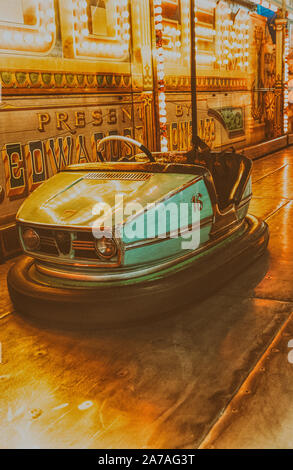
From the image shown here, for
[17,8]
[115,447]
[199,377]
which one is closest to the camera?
[115,447]

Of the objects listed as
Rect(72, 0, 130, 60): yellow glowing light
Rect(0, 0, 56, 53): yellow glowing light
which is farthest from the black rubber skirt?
Rect(72, 0, 130, 60): yellow glowing light

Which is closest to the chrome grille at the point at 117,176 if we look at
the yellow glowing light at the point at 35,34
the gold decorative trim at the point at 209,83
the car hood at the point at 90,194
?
the car hood at the point at 90,194

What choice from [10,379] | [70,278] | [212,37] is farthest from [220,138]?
[10,379]

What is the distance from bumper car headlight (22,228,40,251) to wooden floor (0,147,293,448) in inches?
15.9

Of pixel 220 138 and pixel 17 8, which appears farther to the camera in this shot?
pixel 220 138

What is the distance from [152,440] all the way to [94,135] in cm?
408

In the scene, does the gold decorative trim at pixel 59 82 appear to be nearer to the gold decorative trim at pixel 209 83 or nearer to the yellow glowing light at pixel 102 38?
the yellow glowing light at pixel 102 38

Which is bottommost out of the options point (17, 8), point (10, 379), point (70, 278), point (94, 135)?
point (10, 379)

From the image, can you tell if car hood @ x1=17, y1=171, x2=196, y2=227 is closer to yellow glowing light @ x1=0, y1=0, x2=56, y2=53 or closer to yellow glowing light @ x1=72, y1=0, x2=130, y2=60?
yellow glowing light @ x1=0, y1=0, x2=56, y2=53

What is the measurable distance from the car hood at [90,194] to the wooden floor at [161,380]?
57 centimetres

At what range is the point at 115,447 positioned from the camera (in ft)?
4.96

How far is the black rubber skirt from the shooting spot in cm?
219

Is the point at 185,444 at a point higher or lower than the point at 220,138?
lower

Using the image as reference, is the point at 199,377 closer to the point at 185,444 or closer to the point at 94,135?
the point at 185,444
